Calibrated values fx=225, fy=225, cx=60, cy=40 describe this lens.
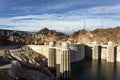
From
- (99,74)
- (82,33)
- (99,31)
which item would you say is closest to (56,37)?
(82,33)

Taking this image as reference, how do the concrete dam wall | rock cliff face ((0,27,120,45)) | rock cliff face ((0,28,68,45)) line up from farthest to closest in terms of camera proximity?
rock cliff face ((0,27,120,45)), rock cliff face ((0,28,68,45)), the concrete dam wall

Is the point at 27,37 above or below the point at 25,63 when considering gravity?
above

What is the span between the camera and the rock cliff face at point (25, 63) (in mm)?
26200

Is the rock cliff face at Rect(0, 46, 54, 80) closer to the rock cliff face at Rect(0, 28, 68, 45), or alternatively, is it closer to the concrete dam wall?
the concrete dam wall

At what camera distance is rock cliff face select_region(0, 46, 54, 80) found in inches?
1031

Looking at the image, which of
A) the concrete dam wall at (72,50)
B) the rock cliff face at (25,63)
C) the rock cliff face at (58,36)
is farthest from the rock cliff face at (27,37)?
the rock cliff face at (25,63)

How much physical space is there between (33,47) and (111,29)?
34.9 m

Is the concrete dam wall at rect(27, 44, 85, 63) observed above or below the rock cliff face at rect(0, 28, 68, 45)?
below

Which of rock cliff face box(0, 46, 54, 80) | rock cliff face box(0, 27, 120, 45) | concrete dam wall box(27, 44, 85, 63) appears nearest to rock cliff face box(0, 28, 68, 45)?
rock cliff face box(0, 27, 120, 45)

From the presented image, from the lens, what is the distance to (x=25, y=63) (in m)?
35.2

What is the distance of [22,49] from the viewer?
50.6m

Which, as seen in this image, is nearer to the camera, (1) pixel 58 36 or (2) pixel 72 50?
(2) pixel 72 50

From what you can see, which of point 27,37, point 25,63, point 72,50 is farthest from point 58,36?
point 25,63

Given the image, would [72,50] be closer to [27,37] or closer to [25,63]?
[25,63]
